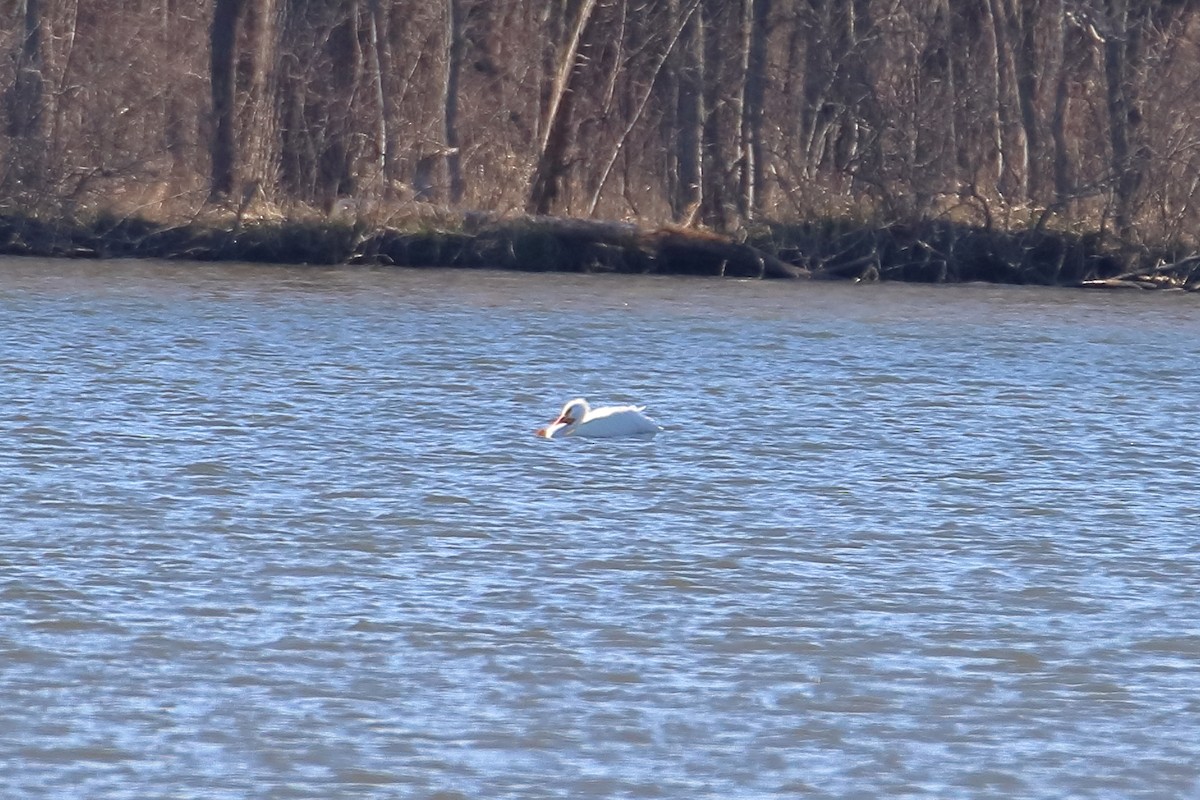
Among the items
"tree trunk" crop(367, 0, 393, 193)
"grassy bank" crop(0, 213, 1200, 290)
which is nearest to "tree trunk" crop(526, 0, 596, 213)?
"tree trunk" crop(367, 0, 393, 193)

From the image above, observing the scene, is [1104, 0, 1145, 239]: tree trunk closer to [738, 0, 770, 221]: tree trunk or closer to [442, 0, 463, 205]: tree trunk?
[738, 0, 770, 221]: tree trunk

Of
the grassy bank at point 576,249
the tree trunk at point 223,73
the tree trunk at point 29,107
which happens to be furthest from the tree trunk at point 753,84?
the tree trunk at point 29,107

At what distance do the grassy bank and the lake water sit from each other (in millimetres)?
7064

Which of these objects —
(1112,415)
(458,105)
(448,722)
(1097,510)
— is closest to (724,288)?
(458,105)

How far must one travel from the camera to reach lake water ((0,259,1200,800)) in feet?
22.4

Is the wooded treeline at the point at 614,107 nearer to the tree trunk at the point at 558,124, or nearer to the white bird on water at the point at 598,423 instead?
the tree trunk at the point at 558,124

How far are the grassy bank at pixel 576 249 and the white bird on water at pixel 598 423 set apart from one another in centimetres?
1215

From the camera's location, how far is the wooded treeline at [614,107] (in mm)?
27250

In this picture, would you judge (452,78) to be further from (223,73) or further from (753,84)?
(753,84)

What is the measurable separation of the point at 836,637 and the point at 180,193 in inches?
815

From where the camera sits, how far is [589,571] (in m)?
9.57

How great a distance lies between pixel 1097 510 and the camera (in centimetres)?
1149

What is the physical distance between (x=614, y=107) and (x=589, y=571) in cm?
2009

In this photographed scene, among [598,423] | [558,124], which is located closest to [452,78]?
[558,124]
